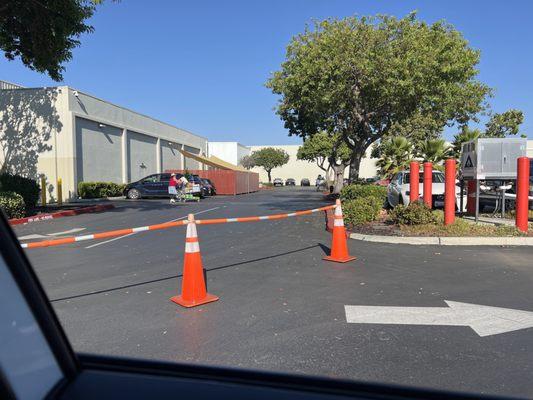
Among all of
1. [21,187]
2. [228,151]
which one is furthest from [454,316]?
[228,151]

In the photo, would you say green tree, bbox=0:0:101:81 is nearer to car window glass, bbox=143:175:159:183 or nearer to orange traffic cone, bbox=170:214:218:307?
orange traffic cone, bbox=170:214:218:307

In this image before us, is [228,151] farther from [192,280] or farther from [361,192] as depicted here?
[192,280]

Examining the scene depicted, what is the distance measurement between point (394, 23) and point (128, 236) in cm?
1060

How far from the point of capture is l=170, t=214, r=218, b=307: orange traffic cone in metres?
5.71

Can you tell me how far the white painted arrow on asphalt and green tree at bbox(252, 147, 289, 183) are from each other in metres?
79.4

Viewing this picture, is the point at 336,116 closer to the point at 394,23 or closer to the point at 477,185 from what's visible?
the point at 394,23

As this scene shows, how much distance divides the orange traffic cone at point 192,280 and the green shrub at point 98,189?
2401 centimetres

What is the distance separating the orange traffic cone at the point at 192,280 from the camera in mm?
5715

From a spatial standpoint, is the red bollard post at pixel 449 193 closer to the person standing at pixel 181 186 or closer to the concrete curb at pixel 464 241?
the concrete curb at pixel 464 241

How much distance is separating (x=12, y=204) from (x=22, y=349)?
15.5m

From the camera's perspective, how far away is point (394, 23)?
15195 mm

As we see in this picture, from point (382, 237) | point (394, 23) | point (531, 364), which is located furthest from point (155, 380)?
point (394, 23)

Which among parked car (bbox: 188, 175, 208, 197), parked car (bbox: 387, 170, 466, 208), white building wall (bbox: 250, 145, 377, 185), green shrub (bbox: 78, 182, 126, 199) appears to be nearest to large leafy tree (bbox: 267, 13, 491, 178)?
parked car (bbox: 387, 170, 466, 208)

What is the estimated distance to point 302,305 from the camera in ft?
18.5
